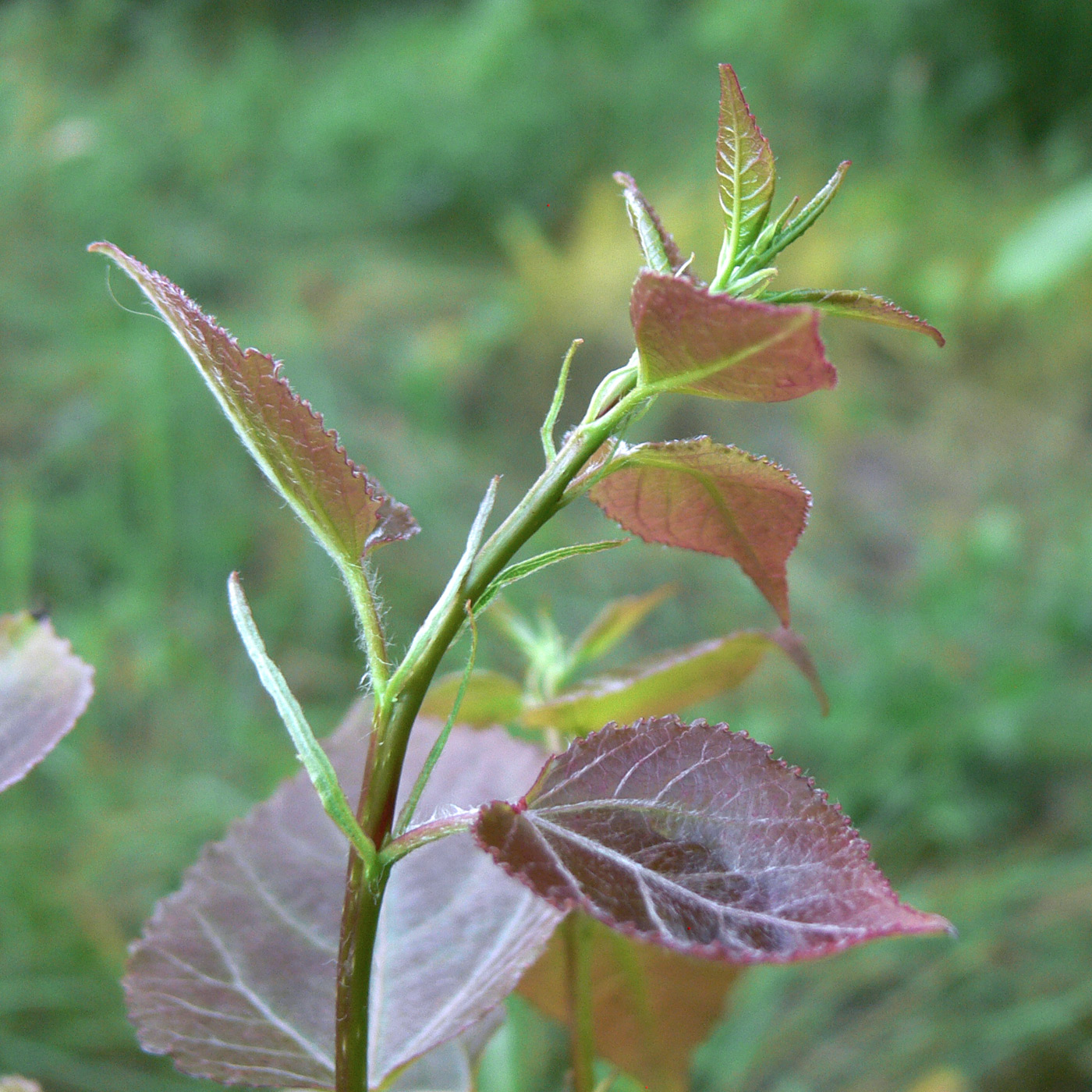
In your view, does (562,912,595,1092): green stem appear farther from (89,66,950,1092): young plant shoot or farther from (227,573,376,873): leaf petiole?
(227,573,376,873): leaf petiole

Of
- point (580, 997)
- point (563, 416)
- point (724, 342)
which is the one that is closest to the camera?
point (724, 342)

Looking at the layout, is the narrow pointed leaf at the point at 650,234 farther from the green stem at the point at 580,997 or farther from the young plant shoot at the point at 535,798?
the green stem at the point at 580,997

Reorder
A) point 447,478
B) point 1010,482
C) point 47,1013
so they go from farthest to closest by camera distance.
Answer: point 1010,482
point 447,478
point 47,1013

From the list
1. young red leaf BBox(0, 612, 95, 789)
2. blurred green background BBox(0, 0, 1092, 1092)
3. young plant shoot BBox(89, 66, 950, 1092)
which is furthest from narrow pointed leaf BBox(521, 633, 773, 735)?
blurred green background BBox(0, 0, 1092, 1092)

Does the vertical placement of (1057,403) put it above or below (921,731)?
above

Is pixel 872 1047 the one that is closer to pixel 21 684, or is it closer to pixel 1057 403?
pixel 21 684

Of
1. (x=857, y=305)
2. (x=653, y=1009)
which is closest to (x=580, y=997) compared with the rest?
(x=653, y=1009)

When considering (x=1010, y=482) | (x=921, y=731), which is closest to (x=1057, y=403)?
(x=1010, y=482)

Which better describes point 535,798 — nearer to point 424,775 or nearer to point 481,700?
point 424,775
